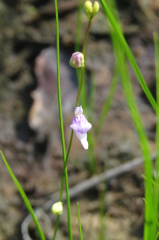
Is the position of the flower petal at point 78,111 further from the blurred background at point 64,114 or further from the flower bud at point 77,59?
the blurred background at point 64,114

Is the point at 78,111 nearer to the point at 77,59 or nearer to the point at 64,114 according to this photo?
the point at 77,59

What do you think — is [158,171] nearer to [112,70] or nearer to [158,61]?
[158,61]

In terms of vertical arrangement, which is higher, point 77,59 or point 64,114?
point 77,59

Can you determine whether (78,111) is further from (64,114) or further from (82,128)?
(64,114)

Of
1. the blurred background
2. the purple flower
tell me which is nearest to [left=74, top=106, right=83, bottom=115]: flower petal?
the purple flower

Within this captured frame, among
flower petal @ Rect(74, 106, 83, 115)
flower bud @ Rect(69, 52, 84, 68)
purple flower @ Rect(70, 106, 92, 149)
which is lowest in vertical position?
purple flower @ Rect(70, 106, 92, 149)

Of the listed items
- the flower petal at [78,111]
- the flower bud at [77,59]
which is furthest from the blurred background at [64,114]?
the flower bud at [77,59]

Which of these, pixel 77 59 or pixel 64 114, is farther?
pixel 64 114

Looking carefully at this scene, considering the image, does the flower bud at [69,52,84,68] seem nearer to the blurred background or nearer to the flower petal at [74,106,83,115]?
the flower petal at [74,106,83,115]

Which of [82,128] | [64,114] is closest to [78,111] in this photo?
[82,128]
